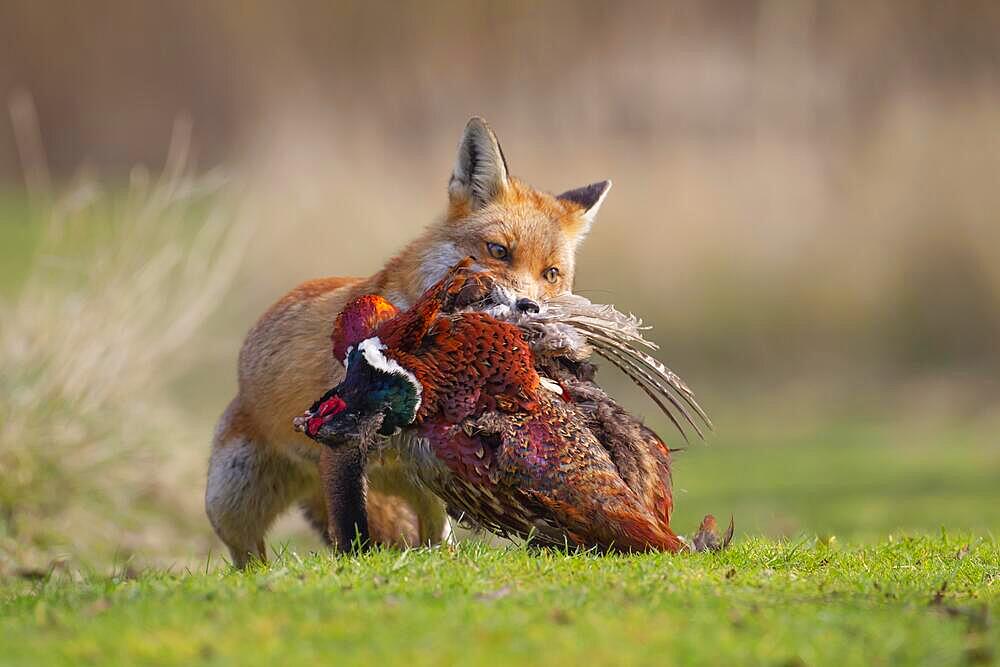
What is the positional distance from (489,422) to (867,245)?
1541 centimetres

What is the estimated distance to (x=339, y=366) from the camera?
602 cm

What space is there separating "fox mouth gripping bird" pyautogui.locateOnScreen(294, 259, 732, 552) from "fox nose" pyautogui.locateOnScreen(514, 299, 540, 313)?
0.13 meters

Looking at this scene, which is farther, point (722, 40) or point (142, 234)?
point (722, 40)

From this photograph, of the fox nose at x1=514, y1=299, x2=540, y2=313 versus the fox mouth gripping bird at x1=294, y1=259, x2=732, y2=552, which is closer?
the fox mouth gripping bird at x1=294, y1=259, x2=732, y2=552

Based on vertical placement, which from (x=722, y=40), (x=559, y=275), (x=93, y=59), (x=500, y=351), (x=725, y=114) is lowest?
(x=500, y=351)

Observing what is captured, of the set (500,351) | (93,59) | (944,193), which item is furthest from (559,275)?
(93,59)

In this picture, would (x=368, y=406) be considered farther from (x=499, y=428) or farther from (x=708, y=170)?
(x=708, y=170)

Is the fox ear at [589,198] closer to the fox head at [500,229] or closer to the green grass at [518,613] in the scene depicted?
the fox head at [500,229]

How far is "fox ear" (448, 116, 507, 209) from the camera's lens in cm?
653

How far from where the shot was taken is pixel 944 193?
19.7 meters

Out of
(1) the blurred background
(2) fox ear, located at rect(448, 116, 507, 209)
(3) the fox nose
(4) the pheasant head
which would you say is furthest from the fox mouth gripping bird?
(1) the blurred background

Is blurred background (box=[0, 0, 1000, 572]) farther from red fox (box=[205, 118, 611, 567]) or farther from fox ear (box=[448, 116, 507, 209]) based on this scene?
fox ear (box=[448, 116, 507, 209])

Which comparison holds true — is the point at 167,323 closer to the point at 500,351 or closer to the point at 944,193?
the point at 500,351

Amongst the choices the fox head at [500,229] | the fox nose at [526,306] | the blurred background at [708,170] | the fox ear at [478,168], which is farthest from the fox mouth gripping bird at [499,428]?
the blurred background at [708,170]
